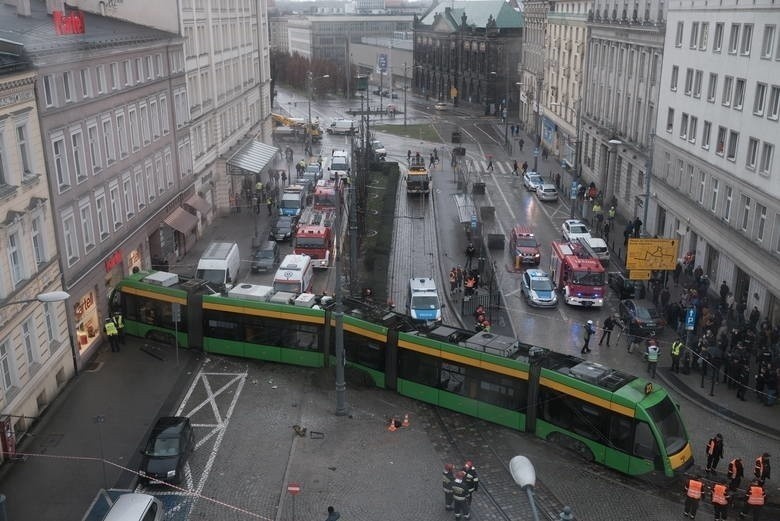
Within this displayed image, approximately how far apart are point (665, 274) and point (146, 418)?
25.8 m

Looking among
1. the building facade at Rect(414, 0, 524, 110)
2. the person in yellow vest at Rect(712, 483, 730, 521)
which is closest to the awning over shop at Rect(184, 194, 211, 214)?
the person in yellow vest at Rect(712, 483, 730, 521)

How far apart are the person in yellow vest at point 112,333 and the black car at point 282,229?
16939 mm

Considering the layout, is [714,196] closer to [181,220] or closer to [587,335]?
[587,335]

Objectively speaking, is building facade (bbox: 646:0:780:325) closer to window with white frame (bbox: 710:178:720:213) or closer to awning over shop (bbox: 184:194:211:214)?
window with white frame (bbox: 710:178:720:213)

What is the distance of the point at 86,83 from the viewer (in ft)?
104

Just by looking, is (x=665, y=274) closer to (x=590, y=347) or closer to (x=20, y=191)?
(x=590, y=347)

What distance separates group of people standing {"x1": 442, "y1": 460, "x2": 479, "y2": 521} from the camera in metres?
19.9

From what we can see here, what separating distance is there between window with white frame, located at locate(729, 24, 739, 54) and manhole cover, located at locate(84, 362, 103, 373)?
32.0m

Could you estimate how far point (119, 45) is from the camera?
115 ft

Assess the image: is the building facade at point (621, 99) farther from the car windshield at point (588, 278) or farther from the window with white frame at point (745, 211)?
the car windshield at point (588, 278)

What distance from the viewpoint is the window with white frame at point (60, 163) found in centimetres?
2896

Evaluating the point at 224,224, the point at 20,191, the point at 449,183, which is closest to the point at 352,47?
the point at 449,183

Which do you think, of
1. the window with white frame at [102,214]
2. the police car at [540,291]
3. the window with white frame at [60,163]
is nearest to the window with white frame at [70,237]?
the window with white frame at [60,163]

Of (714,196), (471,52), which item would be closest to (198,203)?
(714,196)
